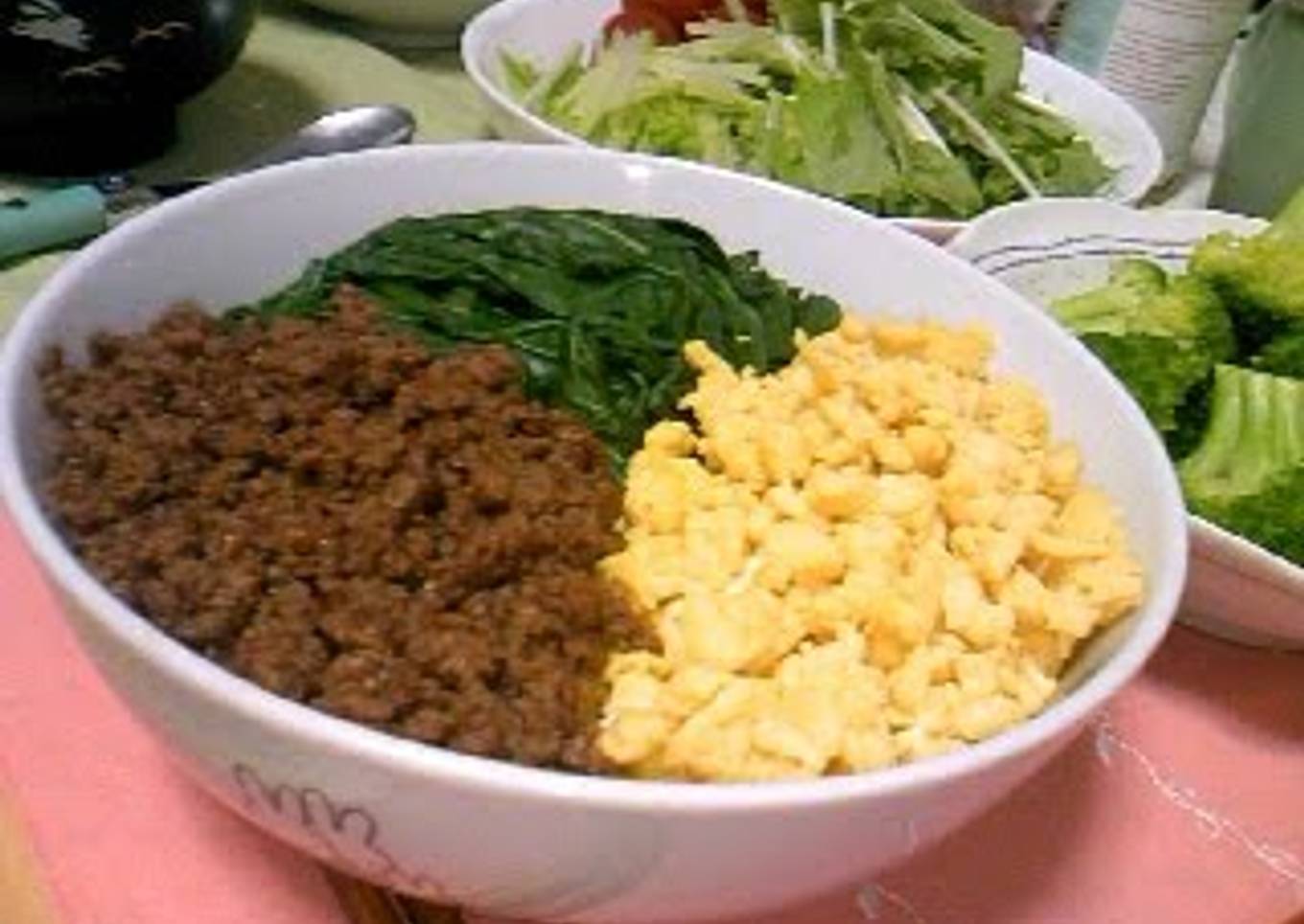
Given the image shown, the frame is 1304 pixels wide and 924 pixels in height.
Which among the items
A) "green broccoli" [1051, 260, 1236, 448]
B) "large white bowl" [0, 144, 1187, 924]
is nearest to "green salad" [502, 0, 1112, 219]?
"green broccoli" [1051, 260, 1236, 448]

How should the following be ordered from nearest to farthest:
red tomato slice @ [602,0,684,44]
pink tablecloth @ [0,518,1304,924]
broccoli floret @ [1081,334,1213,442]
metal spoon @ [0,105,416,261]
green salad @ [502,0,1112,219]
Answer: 1. pink tablecloth @ [0,518,1304,924]
2. broccoli floret @ [1081,334,1213,442]
3. metal spoon @ [0,105,416,261]
4. green salad @ [502,0,1112,219]
5. red tomato slice @ [602,0,684,44]

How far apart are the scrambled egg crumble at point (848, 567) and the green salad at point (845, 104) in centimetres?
39

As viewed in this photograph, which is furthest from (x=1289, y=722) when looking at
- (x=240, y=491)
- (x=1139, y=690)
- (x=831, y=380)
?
(x=240, y=491)

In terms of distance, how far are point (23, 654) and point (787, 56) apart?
721 millimetres

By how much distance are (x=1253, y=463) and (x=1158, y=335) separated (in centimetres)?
8

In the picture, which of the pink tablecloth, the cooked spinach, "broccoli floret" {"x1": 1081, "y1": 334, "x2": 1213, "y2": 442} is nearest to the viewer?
the pink tablecloth

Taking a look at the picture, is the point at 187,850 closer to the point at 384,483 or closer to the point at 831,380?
the point at 384,483

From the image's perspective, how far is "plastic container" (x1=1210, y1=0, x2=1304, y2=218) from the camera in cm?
126

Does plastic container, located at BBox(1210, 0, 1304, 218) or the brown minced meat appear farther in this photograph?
plastic container, located at BBox(1210, 0, 1304, 218)

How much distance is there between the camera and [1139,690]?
0.87 meters

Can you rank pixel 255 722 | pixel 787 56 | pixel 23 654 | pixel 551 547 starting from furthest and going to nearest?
pixel 787 56, pixel 23 654, pixel 551 547, pixel 255 722

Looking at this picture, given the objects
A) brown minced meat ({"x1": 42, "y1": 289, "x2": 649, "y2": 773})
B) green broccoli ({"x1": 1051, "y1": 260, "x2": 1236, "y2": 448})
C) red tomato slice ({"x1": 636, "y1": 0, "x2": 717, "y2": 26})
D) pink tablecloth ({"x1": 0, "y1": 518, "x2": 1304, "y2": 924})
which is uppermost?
brown minced meat ({"x1": 42, "y1": 289, "x2": 649, "y2": 773})

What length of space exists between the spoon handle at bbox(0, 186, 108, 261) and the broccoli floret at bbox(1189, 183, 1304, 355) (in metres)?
0.61

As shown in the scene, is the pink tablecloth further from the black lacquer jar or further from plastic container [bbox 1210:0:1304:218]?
plastic container [bbox 1210:0:1304:218]
